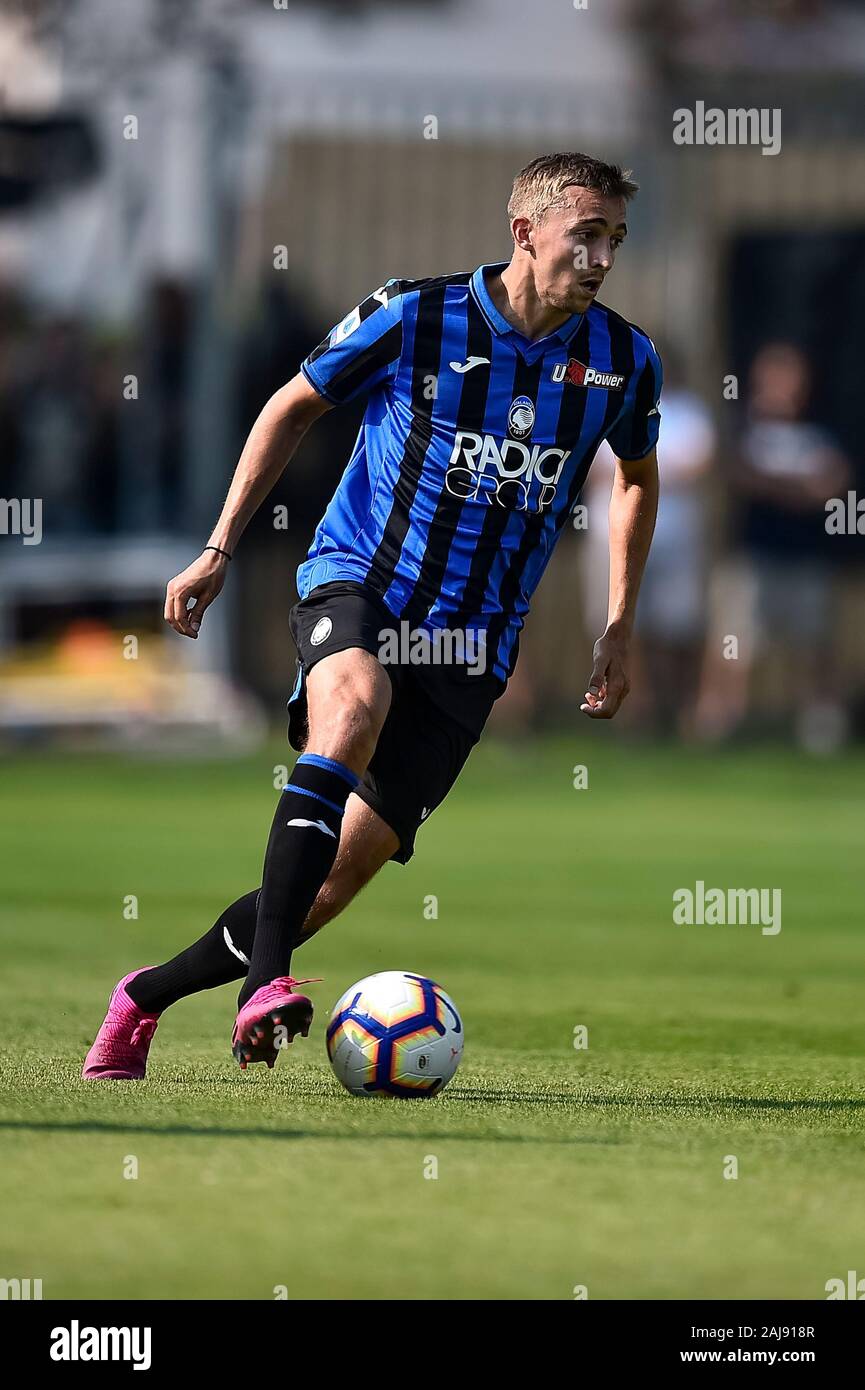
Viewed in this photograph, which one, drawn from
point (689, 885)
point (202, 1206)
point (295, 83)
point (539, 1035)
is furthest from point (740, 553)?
point (202, 1206)

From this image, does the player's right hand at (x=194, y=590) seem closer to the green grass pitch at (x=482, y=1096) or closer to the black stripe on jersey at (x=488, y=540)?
the black stripe on jersey at (x=488, y=540)

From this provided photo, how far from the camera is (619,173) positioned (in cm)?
574

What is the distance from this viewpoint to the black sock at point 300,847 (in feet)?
17.5

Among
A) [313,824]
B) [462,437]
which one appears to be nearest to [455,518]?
[462,437]

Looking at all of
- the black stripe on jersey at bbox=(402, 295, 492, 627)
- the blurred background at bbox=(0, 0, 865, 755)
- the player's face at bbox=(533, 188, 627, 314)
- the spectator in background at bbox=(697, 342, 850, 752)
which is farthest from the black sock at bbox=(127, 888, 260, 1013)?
the spectator in background at bbox=(697, 342, 850, 752)

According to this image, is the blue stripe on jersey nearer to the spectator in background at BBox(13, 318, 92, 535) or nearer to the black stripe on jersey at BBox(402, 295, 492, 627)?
the black stripe on jersey at BBox(402, 295, 492, 627)

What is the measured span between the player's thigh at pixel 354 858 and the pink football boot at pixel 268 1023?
0.80 metres

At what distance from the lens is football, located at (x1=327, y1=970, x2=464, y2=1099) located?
5.37m

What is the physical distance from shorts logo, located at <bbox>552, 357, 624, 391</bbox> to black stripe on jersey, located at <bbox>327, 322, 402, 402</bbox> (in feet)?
1.34

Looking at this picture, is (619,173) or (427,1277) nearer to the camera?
(427,1277)

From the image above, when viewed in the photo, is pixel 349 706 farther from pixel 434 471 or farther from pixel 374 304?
pixel 374 304

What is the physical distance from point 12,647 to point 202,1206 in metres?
13.3
